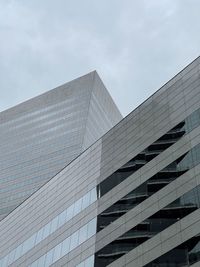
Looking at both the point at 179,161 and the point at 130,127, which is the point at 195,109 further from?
the point at 130,127

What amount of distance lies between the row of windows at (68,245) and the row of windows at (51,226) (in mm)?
2794

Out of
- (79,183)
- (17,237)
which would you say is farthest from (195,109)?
(17,237)

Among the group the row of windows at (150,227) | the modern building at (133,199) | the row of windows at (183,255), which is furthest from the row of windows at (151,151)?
the row of windows at (183,255)

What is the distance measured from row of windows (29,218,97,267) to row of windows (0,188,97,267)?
9.17 feet

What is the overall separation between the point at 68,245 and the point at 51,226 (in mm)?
6156

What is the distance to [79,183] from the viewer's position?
207 ft

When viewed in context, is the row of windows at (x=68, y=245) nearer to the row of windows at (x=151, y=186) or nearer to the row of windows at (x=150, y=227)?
the row of windows at (x=151, y=186)

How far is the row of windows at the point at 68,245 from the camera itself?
55531 millimetres

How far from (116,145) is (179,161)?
12280 millimetres

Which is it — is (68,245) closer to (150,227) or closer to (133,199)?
(133,199)

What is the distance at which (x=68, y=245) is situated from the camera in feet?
190

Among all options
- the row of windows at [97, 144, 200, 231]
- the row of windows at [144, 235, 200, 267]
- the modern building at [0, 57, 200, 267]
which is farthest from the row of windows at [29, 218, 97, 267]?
the row of windows at [144, 235, 200, 267]

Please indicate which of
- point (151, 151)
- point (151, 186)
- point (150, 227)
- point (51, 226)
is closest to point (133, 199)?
point (151, 186)

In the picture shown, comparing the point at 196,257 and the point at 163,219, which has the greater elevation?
the point at 163,219
